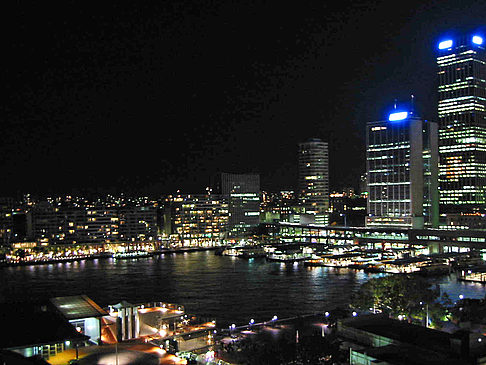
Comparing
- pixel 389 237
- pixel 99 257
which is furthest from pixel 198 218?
pixel 389 237

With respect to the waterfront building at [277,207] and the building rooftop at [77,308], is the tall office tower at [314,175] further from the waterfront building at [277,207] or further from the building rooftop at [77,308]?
the building rooftop at [77,308]

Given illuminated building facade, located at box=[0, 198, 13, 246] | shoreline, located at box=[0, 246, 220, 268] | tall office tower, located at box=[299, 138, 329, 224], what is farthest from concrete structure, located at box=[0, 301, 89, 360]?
tall office tower, located at box=[299, 138, 329, 224]

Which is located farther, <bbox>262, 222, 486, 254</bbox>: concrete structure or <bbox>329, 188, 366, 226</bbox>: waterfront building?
<bbox>329, 188, 366, 226</bbox>: waterfront building

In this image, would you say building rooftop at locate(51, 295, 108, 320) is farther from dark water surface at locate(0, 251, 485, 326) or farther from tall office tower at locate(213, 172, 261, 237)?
tall office tower at locate(213, 172, 261, 237)

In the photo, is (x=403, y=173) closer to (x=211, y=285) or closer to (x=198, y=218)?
(x=198, y=218)

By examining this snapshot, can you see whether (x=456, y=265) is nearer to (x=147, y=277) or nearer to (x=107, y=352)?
(x=147, y=277)

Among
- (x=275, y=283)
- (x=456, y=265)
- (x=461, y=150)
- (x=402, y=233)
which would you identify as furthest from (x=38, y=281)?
(x=461, y=150)
